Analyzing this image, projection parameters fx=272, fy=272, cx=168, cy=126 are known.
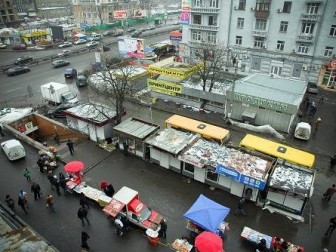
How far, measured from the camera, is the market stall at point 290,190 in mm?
18438

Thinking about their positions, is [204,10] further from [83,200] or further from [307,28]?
[83,200]

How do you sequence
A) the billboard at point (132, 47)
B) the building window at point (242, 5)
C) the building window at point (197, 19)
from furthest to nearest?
the building window at point (197, 19), the billboard at point (132, 47), the building window at point (242, 5)

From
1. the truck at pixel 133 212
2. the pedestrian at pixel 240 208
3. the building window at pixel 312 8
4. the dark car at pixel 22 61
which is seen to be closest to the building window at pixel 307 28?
the building window at pixel 312 8

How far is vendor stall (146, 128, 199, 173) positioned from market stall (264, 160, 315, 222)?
7467 mm

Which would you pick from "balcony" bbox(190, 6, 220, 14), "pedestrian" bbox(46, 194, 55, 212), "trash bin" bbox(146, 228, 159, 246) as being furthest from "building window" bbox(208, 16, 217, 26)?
"trash bin" bbox(146, 228, 159, 246)

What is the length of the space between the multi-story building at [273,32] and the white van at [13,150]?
3429cm

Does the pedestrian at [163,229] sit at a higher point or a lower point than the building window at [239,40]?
lower

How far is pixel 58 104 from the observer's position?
36.9m

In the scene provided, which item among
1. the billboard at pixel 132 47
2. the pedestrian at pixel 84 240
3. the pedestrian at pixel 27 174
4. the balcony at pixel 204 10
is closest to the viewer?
the pedestrian at pixel 84 240

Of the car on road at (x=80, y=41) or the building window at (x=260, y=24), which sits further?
the car on road at (x=80, y=41)

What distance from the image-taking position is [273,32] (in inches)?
1623

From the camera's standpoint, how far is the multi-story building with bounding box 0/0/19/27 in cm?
9312

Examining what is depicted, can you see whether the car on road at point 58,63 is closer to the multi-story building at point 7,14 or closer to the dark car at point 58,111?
the dark car at point 58,111

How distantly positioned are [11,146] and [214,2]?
36.6 metres
